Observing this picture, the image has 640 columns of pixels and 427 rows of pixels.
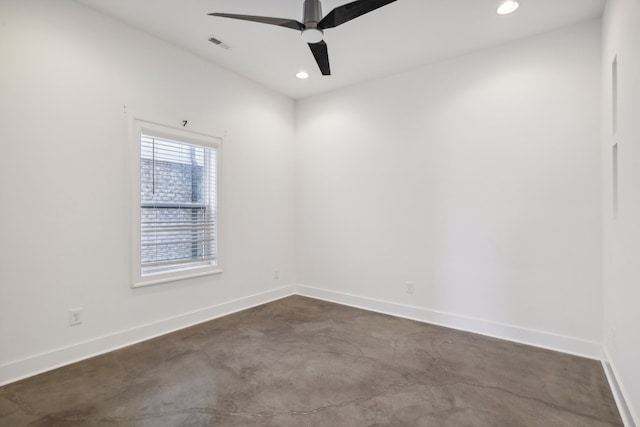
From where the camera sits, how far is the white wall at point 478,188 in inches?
111

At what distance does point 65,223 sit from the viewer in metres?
2.58

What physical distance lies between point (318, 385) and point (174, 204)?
2.34m

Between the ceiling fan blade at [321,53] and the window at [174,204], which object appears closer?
the ceiling fan blade at [321,53]

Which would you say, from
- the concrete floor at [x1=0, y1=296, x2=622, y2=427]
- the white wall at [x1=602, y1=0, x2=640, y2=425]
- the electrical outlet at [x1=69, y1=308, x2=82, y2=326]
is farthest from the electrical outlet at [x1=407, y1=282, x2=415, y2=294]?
the electrical outlet at [x1=69, y1=308, x2=82, y2=326]

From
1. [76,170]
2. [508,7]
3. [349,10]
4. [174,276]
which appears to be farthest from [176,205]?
[508,7]

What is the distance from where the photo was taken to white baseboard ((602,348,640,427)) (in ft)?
5.89

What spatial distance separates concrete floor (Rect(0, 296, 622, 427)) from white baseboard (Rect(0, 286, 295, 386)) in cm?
9

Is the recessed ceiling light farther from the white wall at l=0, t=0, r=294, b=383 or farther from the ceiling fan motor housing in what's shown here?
the white wall at l=0, t=0, r=294, b=383

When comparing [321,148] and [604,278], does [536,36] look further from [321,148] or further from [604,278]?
[321,148]

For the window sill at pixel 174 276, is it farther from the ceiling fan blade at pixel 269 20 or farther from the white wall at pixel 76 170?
the ceiling fan blade at pixel 269 20

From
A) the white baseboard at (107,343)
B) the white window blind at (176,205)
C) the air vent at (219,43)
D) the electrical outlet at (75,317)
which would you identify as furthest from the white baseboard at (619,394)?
the air vent at (219,43)

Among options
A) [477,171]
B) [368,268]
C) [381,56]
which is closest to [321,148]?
[381,56]

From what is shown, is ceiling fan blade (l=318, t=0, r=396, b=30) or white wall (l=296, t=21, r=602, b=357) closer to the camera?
ceiling fan blade (l=318, t=0, r=396, b=30)

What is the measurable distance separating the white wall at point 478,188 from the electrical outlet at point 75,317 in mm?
2798
